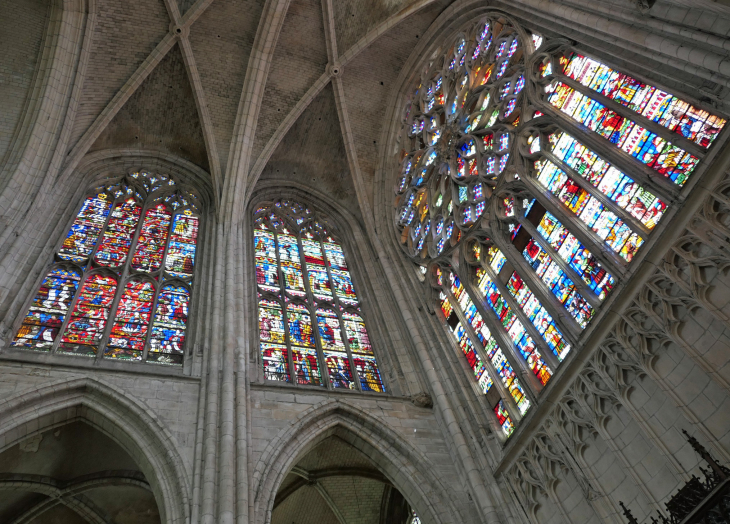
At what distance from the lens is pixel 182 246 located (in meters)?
12.0

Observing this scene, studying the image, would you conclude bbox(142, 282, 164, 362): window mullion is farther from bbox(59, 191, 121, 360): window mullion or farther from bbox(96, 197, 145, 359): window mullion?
bbox(59, 191, 121, 360): window mullion

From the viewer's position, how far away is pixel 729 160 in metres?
5.82

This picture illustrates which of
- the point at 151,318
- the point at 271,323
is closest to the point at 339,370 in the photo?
the point at 271,323

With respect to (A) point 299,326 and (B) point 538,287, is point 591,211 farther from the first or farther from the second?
(A) point 299,326

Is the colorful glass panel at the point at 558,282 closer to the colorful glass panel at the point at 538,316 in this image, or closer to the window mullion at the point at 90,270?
the colorful glass panel at the point at 538,316

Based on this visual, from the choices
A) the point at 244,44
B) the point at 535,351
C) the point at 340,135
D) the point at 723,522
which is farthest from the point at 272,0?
the point at 723,522

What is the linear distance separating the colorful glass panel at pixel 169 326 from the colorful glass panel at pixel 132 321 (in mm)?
149

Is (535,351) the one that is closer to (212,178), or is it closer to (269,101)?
(212,178)

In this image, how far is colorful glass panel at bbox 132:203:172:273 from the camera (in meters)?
11.1

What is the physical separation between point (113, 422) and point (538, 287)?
5.67 meters

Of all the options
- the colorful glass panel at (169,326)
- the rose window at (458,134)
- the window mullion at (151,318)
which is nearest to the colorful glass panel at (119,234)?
the window mullion at (151,318)

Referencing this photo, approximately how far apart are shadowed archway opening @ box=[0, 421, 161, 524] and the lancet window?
5345mm

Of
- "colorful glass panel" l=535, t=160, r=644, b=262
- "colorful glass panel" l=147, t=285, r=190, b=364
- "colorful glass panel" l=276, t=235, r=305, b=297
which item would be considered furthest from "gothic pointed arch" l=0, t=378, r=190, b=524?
"colorful glass panel" l=535, t=160, r=644, b=262

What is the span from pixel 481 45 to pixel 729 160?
7.29 metres
